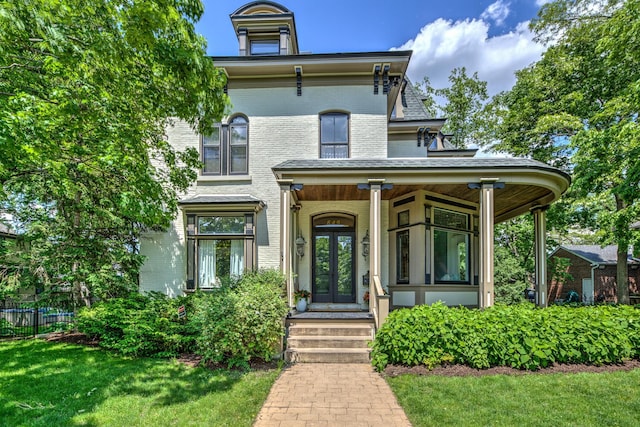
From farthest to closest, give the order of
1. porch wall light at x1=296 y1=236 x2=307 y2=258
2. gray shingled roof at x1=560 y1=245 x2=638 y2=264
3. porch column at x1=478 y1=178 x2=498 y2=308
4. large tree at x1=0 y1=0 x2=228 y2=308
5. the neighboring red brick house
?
gray shingled roof at x1=560 y1=245 x2=638 y2=264 < the neighboring red brick house < porch wall light at x1=296 y1=236 x2=307 y2=258 < porch column at x1=478 y1=178 x2=498 y2=308 < large tree at x1=0 y1=0 x2=228 y2=308

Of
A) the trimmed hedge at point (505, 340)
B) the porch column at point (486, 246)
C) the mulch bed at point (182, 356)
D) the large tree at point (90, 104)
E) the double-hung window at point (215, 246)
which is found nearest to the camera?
the large tree at point (90, 104)

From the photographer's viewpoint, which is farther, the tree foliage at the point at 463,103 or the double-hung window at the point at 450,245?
the tree foliage at the point at 463,103

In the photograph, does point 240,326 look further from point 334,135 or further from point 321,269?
point 334,135

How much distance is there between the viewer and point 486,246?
7.77 m

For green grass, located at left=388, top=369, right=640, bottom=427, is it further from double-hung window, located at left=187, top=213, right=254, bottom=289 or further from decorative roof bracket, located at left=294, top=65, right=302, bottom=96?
decorative roof bracket, located at left=294, top=65, right=302, bottom=96

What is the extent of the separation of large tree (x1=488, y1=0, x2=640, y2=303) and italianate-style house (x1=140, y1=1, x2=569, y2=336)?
3939 mm

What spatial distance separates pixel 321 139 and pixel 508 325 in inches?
270

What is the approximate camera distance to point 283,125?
10297 mm

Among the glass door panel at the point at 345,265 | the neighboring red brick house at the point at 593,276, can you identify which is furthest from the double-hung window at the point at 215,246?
the neighboring red brick house at the point at 593,276

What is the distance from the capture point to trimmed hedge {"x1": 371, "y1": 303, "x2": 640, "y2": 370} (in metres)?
5.94

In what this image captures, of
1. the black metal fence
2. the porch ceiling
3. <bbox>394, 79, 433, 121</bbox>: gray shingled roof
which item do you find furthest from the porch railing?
the black metal fence

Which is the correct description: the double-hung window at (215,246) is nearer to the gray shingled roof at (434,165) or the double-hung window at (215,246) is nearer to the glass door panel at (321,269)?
the glass door panel at (321,269)

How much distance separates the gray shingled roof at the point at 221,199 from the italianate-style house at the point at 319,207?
0.15 feet

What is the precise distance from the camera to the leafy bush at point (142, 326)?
6926 mm
